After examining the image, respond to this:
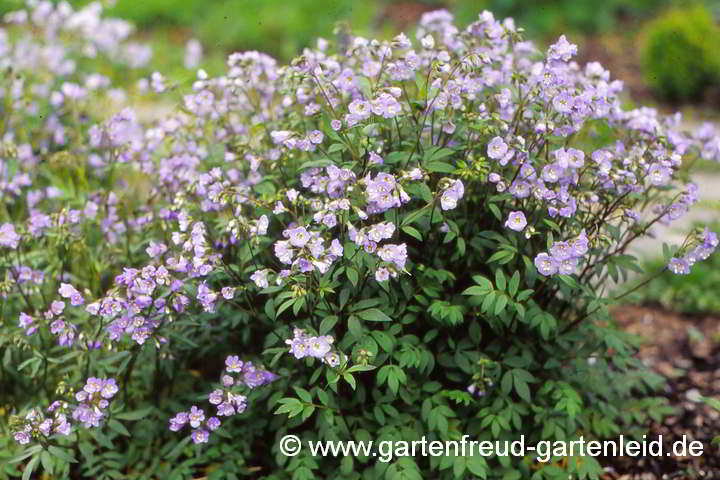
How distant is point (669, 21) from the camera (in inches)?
277

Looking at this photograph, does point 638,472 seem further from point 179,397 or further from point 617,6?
point 617,6

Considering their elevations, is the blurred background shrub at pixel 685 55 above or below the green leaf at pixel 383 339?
above

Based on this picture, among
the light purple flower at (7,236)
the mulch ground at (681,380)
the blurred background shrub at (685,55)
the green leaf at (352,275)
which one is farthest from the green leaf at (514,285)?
the blurred background shrub at (685,55)

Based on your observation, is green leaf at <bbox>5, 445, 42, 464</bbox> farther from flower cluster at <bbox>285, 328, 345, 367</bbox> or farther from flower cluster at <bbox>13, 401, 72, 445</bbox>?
flower cluster at <bbox>285, 328, 345, 367</bbox>

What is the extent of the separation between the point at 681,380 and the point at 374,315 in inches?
79.8

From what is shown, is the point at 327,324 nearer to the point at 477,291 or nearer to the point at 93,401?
the point at 477,291

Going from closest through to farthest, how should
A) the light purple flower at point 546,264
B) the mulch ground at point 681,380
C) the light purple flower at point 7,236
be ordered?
the light purple flower at point 546,264, the light purple flower at point 7,236, the mulch ground at point 681,380

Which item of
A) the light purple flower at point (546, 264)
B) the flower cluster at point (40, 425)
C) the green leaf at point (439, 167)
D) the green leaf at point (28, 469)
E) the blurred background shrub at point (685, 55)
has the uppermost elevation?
the blurred background shrub at point (685, 55)

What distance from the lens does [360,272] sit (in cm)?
248

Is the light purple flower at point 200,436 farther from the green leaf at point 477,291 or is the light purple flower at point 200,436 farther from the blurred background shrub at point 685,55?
the blurred background shrub at point 685,55

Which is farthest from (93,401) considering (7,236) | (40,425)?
Result: (7,236)

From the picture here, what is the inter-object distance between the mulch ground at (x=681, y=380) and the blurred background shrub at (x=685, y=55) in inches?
131

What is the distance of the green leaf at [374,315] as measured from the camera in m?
2.39

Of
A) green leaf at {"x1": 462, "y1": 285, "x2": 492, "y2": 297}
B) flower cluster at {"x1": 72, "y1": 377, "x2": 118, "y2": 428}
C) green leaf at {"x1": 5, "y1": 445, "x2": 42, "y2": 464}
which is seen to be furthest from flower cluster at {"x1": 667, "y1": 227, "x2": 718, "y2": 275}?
green leaf at {"x1": 5, "y1": 445, "x2": 42, "y2": 464}
